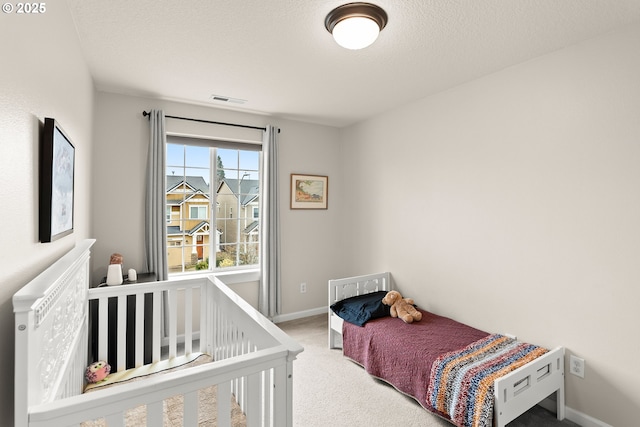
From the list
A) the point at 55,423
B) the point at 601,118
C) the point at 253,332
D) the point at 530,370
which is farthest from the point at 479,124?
the point at 55,423

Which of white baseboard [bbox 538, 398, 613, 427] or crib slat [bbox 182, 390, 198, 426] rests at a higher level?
crib slat [bbox 182, 390, 198, 426]

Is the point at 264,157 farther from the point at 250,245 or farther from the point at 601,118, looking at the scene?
the point at 601,118

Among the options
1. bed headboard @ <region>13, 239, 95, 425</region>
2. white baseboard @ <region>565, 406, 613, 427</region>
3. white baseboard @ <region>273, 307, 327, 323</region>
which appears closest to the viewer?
bed headboard @ <region>13, 239, 95, 425</region>

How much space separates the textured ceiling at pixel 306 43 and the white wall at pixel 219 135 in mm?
295

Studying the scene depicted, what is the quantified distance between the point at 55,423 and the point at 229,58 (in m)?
2.26

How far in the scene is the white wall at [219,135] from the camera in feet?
10.1

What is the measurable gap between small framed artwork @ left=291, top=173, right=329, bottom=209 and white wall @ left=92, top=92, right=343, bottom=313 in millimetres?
79

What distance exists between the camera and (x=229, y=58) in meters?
2.40

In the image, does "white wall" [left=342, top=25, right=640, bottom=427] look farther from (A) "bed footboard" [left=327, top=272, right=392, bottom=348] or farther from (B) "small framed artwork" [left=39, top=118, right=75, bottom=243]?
(B) "small framed artwork" [left=39, top=118, right=75, bottom=243]

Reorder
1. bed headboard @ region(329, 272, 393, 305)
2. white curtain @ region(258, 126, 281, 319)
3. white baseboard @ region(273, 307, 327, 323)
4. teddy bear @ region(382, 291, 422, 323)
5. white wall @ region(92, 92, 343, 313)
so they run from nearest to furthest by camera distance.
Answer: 1. teddy bear @ region(382, 291, 422, 323)
2. white wall @ region(92, 92, 343, 313)
3. bed headboard @ region(329, 272, 393, 305)
4. white curtain @ region(258, 126, 281, 319)
5. white baseboard @ region(273, 307, 327, 323)

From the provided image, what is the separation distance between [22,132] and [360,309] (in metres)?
2.62

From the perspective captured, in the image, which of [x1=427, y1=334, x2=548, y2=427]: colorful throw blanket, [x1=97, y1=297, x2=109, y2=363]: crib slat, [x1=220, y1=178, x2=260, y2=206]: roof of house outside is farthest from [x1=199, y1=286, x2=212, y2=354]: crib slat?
[x1=220, y1=178, x2=260, y2=206]: roof of house outside

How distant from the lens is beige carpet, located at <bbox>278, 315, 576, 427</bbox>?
2.17m

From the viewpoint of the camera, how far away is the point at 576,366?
2.17 metres
